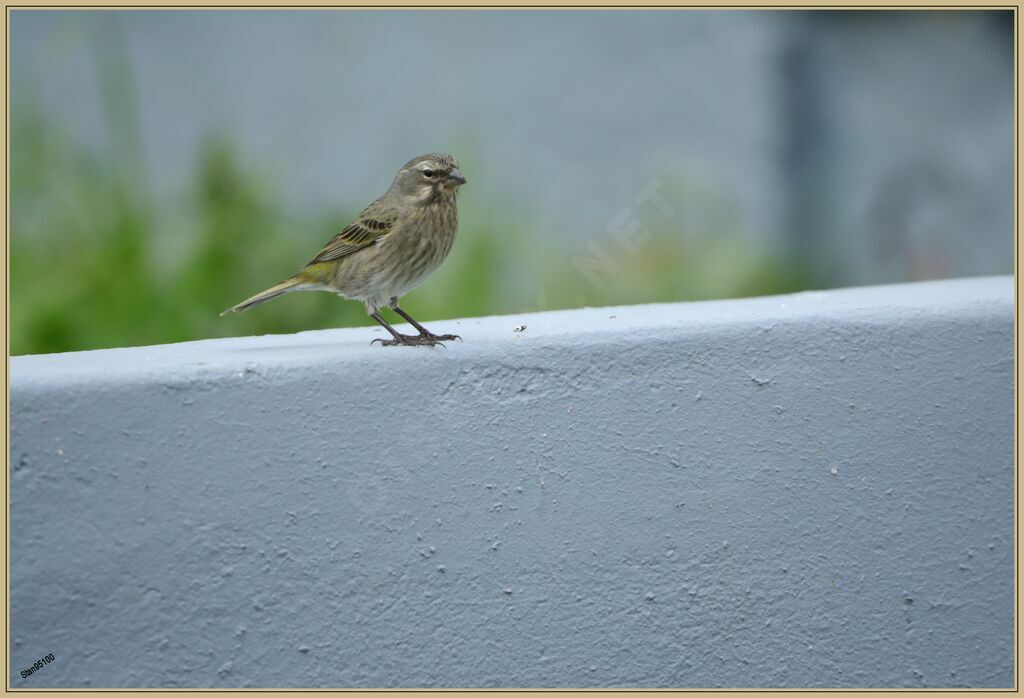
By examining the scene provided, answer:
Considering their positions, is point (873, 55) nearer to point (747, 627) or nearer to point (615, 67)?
point (615, 67)

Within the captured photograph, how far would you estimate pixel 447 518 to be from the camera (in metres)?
2.52

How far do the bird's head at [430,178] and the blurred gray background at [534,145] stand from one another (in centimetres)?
104

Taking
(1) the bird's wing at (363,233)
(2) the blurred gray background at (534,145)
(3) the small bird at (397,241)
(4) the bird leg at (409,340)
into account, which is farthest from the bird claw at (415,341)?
(2) the blurred gray background at (534,145)

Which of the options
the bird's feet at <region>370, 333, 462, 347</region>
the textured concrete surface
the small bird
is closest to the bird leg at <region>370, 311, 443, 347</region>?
the bird's feet at <region>370, 333, 462, 347</region>

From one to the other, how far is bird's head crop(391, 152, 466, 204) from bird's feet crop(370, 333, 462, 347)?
1.65 ft

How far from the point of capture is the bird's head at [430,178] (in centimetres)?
310

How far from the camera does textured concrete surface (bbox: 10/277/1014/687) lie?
233cm

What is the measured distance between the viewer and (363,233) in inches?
123

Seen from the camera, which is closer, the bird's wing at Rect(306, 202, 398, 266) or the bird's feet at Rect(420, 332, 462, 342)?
the bird's feet at Rect(420, 332, 462, 342)

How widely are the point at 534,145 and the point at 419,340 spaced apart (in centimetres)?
287

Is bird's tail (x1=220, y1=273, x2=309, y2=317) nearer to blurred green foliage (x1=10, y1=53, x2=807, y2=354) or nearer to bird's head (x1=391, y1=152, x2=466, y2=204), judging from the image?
bird's head (x1=391, y1=152, x2=466, y2=204)

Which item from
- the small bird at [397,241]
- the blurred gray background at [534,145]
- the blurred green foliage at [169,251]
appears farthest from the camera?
the blurred gray background at [534,145]

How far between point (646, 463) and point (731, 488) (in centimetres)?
21

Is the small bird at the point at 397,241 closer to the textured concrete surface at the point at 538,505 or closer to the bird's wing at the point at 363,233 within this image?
the bird's wing at the point at 363,233
